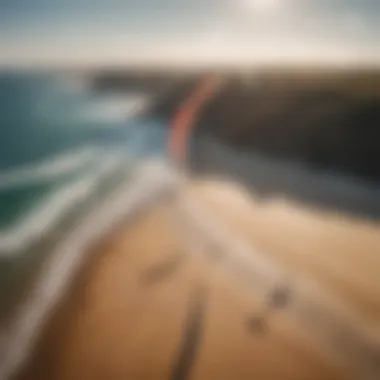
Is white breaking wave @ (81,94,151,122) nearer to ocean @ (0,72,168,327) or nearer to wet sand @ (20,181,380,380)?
ocean @ (0,72,168,327)

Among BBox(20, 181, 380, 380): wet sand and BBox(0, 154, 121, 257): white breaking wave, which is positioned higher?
BBox(0, 154, 121, 257): white breaking wave

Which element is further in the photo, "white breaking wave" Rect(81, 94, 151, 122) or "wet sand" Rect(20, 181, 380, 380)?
"white breaking wave" Rect(81, 94, 151, 122)

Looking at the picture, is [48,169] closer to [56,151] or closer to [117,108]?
[56,151]

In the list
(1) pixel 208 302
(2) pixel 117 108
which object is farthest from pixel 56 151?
(1) pixel 208 302

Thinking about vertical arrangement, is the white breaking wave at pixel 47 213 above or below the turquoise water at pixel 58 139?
below

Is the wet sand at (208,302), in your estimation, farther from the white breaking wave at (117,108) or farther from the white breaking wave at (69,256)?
the white breaking wave at (117,108)

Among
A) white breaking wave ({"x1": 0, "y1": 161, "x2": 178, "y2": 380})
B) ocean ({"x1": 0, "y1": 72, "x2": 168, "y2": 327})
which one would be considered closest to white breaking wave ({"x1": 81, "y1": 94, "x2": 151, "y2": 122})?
ocean ({"x1": 0, "y1": 72, "x2": 168, "y2": 327})

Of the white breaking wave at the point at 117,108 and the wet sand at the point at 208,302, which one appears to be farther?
the white breaking wave at the point at 117,108

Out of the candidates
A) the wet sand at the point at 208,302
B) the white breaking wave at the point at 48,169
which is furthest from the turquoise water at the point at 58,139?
the wet sand at the point at 208,302
